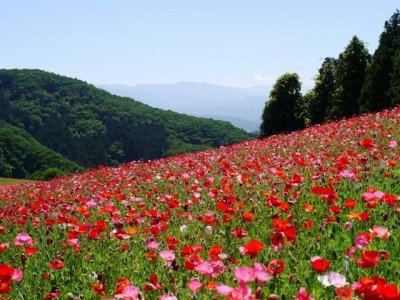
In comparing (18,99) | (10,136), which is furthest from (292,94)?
(18,99)

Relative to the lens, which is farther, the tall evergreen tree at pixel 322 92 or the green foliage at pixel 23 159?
the green foliage at pixel 23 159

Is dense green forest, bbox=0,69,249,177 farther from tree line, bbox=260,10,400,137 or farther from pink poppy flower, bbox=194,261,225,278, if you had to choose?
pink poppy flower, bbox=194,261,225,278

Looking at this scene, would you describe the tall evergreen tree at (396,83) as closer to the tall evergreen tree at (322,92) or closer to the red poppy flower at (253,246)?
→ the tall evergreen tree at (322,92)

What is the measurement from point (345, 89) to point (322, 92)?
387 centimetres

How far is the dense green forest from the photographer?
152 metres

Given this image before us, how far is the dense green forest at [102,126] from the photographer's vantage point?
15150cm

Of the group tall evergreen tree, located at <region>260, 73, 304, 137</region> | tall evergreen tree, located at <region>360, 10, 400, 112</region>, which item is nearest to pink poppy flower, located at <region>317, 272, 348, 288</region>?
tall evergreen tree, located at <region>360, 10, 400, 112</region>

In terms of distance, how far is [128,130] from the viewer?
6870 inches

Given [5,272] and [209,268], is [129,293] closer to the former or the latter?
[209,268]

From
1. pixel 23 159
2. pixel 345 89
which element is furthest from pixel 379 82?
pixel 23 159

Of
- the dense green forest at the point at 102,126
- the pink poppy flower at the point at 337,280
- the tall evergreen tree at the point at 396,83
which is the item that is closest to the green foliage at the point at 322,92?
the tall evergreen tree at the point at 396,83

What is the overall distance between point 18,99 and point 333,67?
176m

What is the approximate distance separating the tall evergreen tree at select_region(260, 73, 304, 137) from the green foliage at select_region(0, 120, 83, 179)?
7298cm

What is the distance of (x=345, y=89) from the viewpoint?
3797 cm
